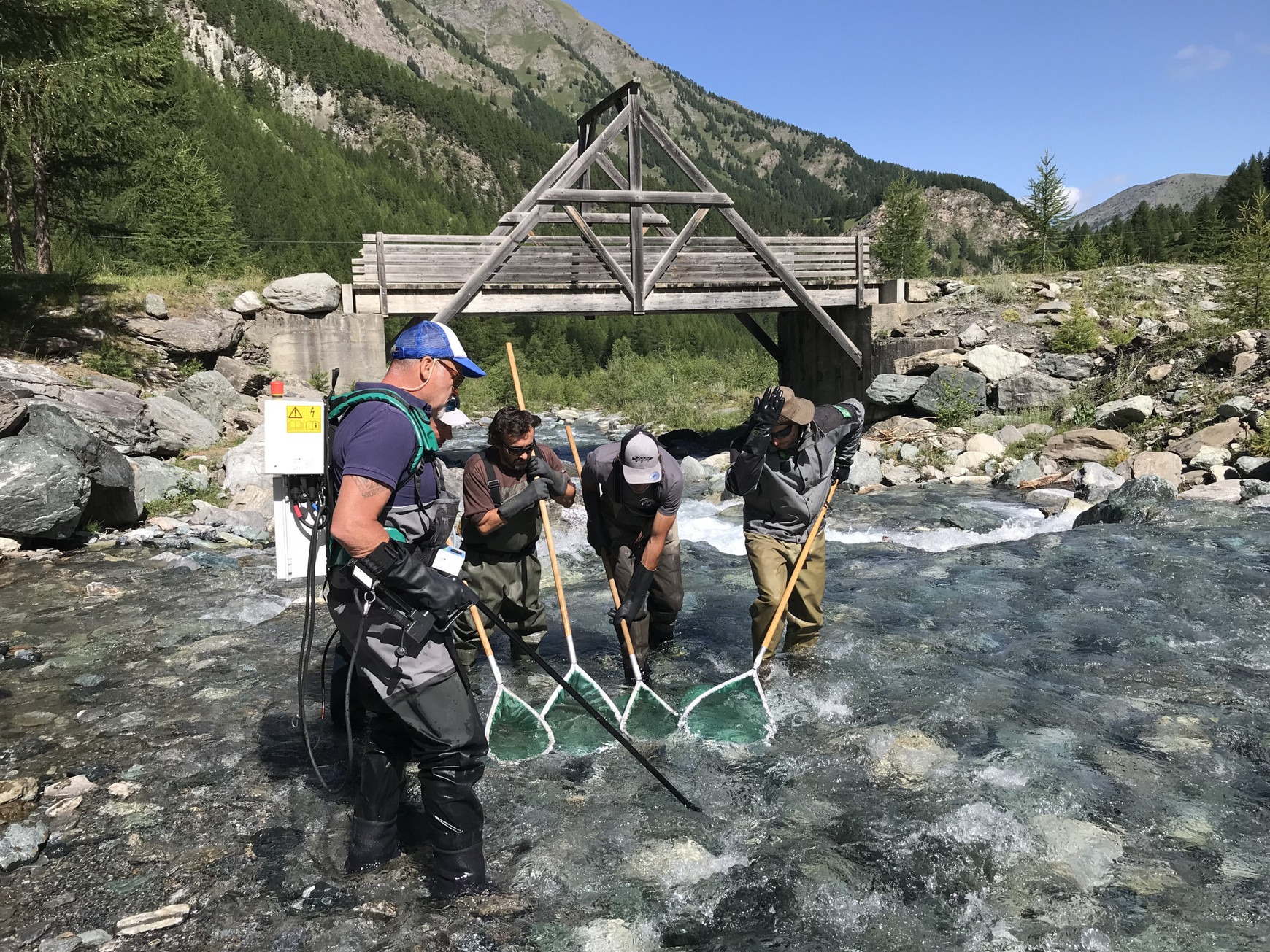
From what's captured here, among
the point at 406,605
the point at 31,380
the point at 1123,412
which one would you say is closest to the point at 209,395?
the point at 31,380

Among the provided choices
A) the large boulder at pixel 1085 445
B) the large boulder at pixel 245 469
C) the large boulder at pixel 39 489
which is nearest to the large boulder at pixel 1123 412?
the large boulder at pixel 1085 445

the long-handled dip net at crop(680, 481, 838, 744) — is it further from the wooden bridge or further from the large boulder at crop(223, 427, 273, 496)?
the wooden bridge

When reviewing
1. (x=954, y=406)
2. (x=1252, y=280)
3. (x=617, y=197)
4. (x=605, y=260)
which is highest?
(x=617, y=197)

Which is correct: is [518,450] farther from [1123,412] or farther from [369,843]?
[1123,412]

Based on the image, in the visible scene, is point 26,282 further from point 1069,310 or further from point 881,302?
point 1069,310

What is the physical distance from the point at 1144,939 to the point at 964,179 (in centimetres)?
19375

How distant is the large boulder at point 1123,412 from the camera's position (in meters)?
13.8

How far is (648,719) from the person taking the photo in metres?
5.24

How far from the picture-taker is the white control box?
3.65 metres

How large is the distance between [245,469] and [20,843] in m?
8.48

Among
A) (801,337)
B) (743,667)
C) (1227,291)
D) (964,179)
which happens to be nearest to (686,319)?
(801,337)

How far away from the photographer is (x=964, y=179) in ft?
569

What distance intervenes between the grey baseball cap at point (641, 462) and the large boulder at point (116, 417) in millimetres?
9260

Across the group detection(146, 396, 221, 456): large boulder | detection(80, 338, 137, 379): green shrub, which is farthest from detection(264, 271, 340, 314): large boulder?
detection(146, 396, 221, 456): large boulder
